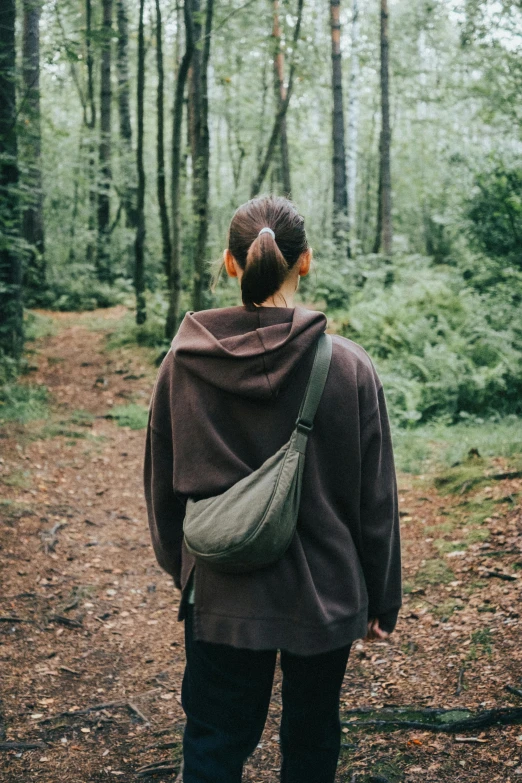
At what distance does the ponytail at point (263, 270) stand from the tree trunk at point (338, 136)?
14924mm

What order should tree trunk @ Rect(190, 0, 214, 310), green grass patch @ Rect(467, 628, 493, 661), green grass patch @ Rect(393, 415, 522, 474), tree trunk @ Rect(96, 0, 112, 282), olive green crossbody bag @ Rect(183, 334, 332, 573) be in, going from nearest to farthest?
olive green crossbody bag @ Rect(183, 334, 332, 573)
green grass patch @ Rect(467, 628, 493, 661)
green grass patch @ Rect(393, 415, 522, 474)
tree trunk @ Rect(190, 0, 214, 310)
tree trunk @ Rect(96, 0, 112, 282)

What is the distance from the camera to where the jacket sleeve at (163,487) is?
6.98 feet

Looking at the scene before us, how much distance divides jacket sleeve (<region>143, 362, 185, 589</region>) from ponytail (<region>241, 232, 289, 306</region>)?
36 centimetres

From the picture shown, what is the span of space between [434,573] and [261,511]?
3.47 meters

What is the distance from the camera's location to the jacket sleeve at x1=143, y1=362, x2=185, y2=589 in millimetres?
2129

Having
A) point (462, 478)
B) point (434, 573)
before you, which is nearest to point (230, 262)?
point (434, 573)

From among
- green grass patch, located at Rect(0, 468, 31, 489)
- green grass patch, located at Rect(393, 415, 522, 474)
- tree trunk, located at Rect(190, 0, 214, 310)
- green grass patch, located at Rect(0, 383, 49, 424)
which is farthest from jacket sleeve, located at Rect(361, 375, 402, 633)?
tree trunk, located at Rect(190, 0, 214, 310)

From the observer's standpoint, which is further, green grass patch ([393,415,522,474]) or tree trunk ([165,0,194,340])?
tree trunk ([165,0,194,340])

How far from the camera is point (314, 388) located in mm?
1931

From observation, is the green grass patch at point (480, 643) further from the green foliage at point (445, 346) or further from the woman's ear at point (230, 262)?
the green foliage at point (445, 346)

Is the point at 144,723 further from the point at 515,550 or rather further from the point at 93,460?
the point at 93,460

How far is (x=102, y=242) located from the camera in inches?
754

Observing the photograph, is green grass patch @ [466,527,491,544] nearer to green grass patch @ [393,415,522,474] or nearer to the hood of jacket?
green grass patch @ [393,415,522,474]

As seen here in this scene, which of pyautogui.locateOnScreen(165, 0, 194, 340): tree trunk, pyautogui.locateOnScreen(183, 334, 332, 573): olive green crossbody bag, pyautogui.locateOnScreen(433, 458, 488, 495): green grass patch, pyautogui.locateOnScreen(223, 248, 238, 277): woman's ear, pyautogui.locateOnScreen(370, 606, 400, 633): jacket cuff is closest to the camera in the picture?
pyautogui.locateOnScreen(183, 334, 332, 573): olive green crossbody bag
